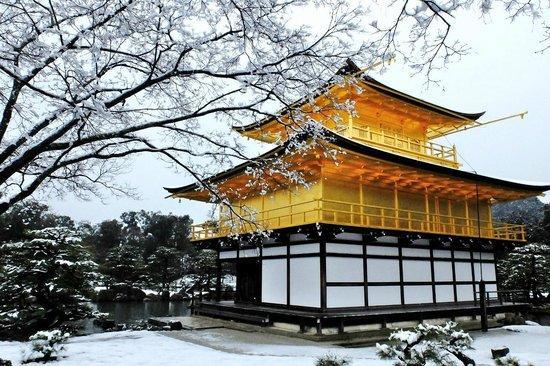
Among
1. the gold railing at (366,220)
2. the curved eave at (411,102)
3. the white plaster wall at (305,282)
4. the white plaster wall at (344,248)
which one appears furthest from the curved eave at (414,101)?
the white plaster wall at (305,282)

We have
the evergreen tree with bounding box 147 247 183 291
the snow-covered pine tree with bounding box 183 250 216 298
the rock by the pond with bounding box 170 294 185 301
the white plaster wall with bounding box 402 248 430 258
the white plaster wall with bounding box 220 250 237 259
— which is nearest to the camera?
the white plaster wall with bounding box 402 248 430 258

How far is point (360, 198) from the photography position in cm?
1535

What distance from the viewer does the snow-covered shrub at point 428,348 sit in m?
6.92

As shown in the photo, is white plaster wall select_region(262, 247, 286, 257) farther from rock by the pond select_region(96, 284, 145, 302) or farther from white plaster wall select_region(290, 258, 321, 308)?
rock by the pond select_region(96, 284, 145, 302)

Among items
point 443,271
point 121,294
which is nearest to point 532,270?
point 443,271

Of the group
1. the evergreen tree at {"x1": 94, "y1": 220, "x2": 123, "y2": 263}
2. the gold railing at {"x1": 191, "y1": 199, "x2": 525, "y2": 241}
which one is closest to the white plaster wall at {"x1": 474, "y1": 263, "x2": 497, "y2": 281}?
the gold railing at {"x1": 191, "y1": 199, "x2": 525, "y2": 241}

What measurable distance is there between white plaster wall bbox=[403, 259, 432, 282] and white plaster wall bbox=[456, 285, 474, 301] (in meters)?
2.10

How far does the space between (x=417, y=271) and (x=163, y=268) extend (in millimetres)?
31729

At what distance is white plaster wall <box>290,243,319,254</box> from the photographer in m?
13.8

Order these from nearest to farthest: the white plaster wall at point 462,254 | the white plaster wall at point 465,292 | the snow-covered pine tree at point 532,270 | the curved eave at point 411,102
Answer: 1. the curved eave at point 411,102
2. the white plaster wall at point 465,292
3. the white plaster wall at point 462,254
4. the snow-covered pine tree at point 532,270

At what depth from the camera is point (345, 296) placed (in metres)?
13.8

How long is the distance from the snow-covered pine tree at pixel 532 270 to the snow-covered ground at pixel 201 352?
12487 mm

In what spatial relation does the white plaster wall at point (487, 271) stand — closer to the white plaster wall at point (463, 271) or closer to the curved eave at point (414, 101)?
the white plaster wall at point (463, 271)

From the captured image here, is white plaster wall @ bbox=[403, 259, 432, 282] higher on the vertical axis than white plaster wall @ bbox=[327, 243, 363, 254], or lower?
lower
